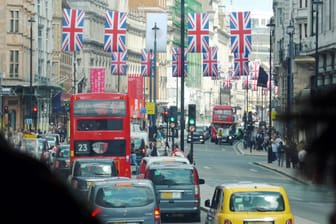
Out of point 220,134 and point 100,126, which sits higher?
point 100,126

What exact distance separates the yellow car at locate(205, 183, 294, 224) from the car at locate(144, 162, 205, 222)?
823 cm

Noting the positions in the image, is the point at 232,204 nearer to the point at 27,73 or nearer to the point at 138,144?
the point at 138,144

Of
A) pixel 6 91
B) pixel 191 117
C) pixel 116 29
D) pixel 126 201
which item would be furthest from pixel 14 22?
pixel 126 201

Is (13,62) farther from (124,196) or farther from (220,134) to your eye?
(124,196)

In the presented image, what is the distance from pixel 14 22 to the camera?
282 ft

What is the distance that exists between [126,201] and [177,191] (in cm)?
810

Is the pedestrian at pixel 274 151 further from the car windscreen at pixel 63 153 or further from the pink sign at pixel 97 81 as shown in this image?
the pink sign at pixel 97 81

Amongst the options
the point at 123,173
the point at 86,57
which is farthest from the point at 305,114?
the point at 86,57

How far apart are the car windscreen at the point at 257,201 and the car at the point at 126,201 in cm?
172

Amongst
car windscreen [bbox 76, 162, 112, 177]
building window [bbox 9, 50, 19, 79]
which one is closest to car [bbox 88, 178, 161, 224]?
car windscreen [bbox 76, 162, 112, 177]

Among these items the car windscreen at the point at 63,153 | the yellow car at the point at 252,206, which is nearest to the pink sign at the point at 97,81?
the car windscreen at the point at 63,153

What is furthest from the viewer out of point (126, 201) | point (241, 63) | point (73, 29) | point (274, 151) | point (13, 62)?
point (13, 62)

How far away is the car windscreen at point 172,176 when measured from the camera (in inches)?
1100

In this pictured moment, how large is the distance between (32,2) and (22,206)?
91.3 m
